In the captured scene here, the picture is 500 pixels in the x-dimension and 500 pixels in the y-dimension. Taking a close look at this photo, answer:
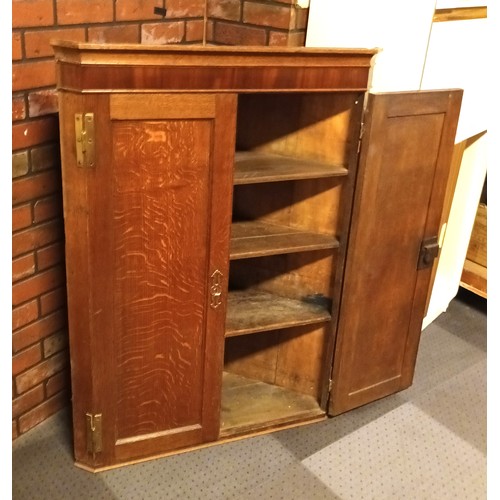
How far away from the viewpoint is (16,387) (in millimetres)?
2047

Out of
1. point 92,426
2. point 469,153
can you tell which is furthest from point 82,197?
point 469,153

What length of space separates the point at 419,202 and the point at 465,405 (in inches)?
36.5

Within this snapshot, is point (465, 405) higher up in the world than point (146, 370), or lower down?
lower down

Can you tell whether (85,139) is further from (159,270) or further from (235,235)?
(235,235)

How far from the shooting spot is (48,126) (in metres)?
1.87

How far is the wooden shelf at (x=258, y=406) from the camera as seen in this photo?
2.22 m

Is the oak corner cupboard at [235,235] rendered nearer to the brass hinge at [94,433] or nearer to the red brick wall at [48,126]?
the brass hinge at [94,433]

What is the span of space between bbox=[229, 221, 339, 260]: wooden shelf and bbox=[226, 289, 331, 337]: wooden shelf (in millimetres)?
268

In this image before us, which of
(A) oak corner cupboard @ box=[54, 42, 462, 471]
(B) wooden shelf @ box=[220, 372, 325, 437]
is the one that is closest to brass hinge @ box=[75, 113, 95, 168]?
(A) oak corner cupboard @ box=[54, 42, 462, 471]

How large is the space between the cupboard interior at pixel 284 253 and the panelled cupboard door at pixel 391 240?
0.07 meters

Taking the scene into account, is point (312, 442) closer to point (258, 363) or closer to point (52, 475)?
point (258, 363)

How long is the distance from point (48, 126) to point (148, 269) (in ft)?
1.80

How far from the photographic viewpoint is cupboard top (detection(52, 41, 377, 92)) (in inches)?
58.7

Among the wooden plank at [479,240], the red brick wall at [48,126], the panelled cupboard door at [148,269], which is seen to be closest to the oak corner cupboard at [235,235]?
the panelled cupboard door at [148,269]
